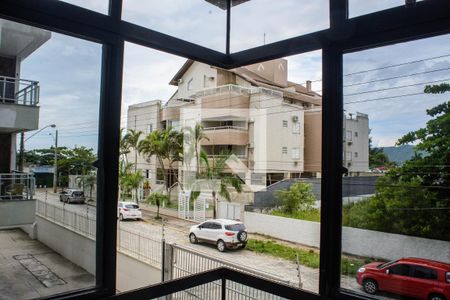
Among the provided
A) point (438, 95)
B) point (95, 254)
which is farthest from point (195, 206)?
point (438, 95)

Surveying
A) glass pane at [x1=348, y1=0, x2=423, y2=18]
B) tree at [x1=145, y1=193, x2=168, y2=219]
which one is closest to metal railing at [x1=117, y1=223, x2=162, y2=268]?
tree at [x1=145, y1=193, x2=168, y2=219]

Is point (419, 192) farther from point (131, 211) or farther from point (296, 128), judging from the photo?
point (131, 211)

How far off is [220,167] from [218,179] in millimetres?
144

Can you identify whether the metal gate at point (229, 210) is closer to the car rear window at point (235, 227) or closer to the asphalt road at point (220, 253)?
the car rear window at point (235, 227)

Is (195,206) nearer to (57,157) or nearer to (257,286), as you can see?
(257,286)

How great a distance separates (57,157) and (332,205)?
1504 millimetres

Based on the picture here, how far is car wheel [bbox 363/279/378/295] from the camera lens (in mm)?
1631

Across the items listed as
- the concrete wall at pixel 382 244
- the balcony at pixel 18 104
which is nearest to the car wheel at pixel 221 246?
the concrete wall at pixel 382 244

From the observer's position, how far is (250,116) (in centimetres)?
318

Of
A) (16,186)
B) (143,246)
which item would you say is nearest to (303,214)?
(143,246)

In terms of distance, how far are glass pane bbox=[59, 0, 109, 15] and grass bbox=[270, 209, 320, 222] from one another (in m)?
1.63

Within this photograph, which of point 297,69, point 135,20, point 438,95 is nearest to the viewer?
point 438,95

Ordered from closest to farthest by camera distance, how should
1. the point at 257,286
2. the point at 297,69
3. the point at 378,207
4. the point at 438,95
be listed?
the point at 438,95, the point at 378,207, the point at 257,286, the point at 297,69

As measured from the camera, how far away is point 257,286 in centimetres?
201
